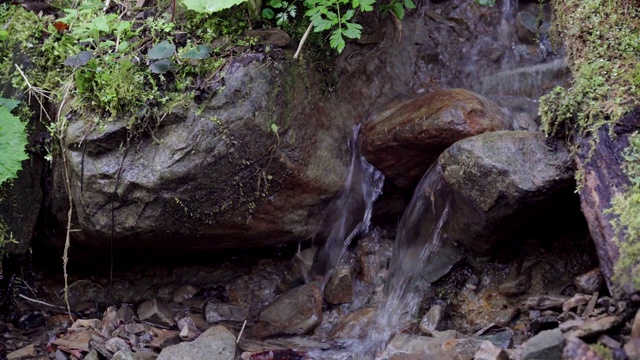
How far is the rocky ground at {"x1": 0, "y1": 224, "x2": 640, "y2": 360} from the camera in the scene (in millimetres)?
3066

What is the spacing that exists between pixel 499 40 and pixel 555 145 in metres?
1.87

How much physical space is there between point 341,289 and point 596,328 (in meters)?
1.94

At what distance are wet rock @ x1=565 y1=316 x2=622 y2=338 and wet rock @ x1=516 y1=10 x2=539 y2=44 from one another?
8.91 ft

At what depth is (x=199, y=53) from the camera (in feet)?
11.7

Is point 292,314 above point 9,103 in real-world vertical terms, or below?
below

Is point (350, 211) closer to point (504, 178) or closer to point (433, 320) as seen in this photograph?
point (433, 320)

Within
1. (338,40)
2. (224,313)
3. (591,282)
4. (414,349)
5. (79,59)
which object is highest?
(338,40)

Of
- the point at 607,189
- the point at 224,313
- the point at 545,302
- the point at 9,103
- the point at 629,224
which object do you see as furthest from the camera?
Result: the point at 224,313

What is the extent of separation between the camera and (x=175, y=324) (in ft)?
12.7

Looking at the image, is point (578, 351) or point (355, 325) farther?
point (355, 325)

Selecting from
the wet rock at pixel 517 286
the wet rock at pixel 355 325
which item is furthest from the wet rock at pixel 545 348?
the wet rock at pixel 355 325

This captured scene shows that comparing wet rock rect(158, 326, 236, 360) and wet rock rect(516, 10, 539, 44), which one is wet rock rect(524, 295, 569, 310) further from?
wet rock rect(516, 10, 539, 44)

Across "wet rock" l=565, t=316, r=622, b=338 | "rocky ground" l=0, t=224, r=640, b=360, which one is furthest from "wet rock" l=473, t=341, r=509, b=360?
"wet rock" l=565, t=316, r=622, b=338

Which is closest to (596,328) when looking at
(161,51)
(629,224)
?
(629,224)
